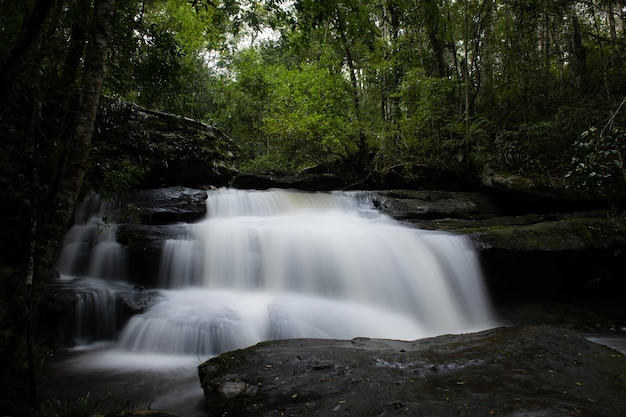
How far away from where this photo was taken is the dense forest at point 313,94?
3.45 metres

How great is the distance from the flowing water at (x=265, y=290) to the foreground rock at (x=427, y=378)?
5.15ft

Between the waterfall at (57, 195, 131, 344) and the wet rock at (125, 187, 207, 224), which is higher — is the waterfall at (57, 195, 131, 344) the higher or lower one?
the lower one

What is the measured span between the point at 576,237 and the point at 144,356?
7.63 metres

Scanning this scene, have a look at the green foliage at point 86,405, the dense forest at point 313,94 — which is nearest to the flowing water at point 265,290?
the green foliage at point 86,405

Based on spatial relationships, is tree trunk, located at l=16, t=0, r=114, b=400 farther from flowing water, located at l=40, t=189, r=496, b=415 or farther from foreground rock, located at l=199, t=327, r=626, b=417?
foreground rock, located at l=199, t=327, r=626, b=417

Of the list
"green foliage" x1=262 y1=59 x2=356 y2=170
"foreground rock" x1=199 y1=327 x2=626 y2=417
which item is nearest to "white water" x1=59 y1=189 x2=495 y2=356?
"foreground rock" x1=199 y1=327 x2=626 y2=417

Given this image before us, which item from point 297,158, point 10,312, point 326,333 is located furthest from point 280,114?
point 10,312

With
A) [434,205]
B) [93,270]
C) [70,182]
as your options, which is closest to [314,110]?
[434,205]

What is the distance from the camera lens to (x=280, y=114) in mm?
13281

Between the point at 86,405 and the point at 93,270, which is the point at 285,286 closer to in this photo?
the point at 93,270

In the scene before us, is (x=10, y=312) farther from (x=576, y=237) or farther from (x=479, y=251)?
(x=576, y=237)

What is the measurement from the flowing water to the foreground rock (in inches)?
61.9

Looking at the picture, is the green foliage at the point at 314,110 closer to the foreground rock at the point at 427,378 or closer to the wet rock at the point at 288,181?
the wet rock at the point at 288,181

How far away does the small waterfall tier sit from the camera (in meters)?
5.15
